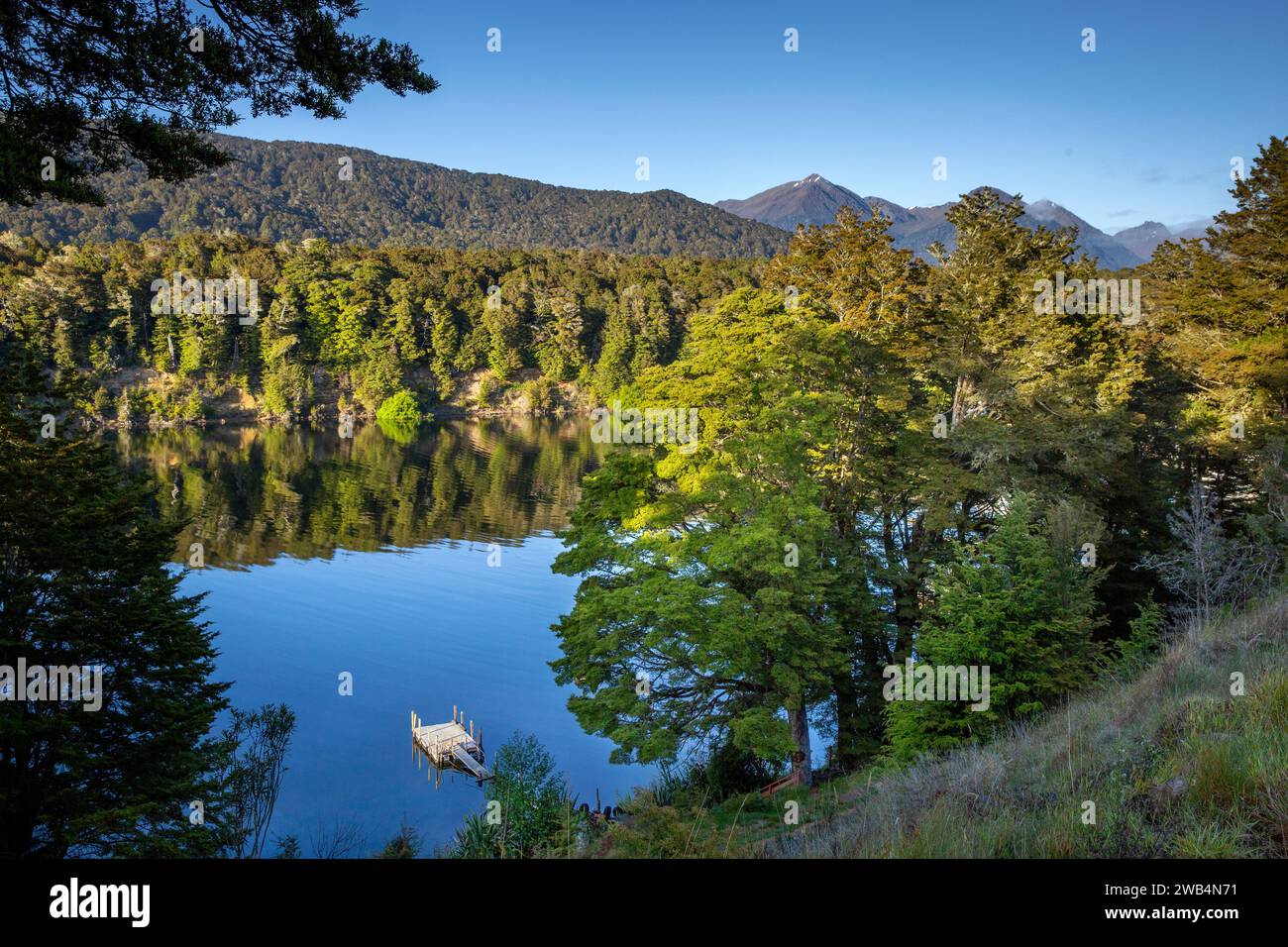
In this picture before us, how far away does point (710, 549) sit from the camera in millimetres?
16031

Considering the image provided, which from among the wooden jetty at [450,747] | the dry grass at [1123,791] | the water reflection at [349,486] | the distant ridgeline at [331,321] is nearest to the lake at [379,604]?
the water reflection at [349,486]

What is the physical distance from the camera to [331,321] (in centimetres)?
8700

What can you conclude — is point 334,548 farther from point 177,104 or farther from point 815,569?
point 177,104

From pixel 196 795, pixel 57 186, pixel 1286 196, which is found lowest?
pixel 196 795

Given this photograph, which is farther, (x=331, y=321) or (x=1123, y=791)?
(x=331, y=321)

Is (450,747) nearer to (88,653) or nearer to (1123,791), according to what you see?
(88,653)

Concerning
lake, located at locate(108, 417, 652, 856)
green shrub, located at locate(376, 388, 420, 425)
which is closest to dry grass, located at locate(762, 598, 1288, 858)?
lake, located at locate(108, 417, 652, 856)

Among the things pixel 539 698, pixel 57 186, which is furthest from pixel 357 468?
pixel 57 186

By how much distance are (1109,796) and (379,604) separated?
107 ft

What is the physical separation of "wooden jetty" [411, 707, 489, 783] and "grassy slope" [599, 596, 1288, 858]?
1616 centimetres

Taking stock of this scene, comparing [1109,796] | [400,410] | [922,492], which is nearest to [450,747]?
[922,492]

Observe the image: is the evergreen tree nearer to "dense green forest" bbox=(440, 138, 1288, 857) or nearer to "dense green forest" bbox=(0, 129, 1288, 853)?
"dense green forest" bbox=(0, 129, 1288, 853)
